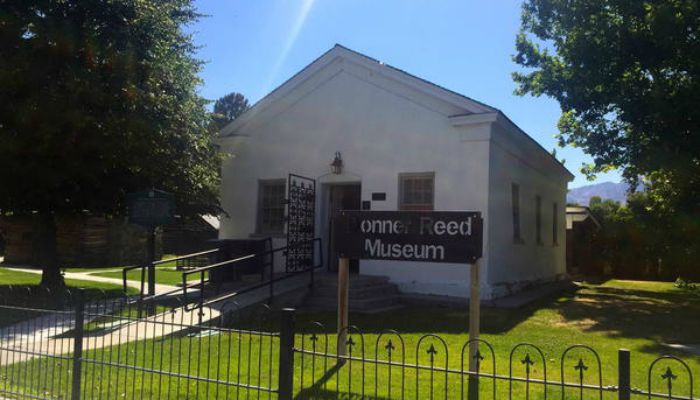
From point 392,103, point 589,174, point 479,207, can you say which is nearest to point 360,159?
point 392,103

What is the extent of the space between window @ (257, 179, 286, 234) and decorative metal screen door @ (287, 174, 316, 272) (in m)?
1.05

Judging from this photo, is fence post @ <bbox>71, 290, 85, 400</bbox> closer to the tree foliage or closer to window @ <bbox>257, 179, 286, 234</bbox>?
window @ <bbox>257, 179, 286, 234</bbox>

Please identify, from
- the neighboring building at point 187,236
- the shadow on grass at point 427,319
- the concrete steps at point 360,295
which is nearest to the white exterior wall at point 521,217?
the shadow on grass at point 427,319

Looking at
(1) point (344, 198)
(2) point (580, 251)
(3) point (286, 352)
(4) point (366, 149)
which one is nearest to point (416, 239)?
(3) point (286, 352)

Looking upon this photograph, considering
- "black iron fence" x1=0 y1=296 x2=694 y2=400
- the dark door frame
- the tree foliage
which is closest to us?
"black iron fence" x1=0 y1=296 x2=694 y2=400

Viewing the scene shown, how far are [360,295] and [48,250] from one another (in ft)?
25.2

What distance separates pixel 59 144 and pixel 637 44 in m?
13.3

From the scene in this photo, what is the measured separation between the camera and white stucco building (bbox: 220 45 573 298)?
1267cm

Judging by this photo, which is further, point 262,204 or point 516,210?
point 516,210

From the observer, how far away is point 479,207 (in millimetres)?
12555

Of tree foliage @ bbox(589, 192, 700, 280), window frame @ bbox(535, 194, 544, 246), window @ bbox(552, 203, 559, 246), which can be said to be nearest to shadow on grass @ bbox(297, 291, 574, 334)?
window frame @ bbox(535, 194, 544, 246)

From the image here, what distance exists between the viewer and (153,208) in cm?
1134

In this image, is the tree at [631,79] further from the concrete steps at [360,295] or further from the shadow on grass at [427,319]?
the concrete steps at [360,295]

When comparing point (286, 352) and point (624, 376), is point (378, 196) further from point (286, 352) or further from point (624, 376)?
point (624, 376)
